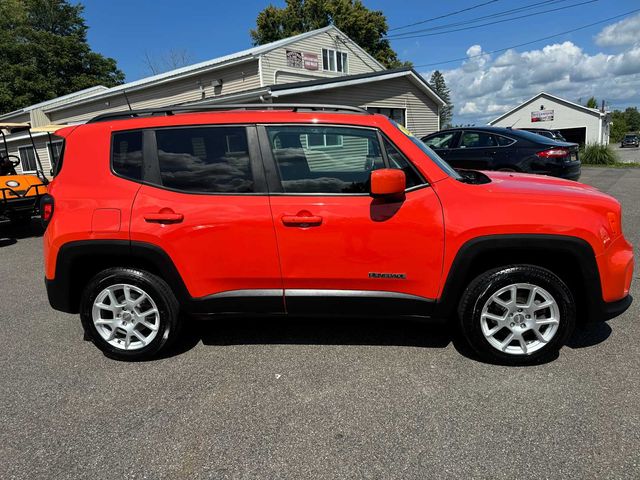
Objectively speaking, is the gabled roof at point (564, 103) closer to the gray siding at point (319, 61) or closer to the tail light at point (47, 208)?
the gray siding at point (319, 61)

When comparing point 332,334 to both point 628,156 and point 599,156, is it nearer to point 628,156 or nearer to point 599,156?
point 599,156

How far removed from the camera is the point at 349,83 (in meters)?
15.2

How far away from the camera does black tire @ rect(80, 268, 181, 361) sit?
316cm

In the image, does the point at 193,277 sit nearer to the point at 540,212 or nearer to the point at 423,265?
the point at 423,265

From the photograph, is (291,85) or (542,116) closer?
(291,85)

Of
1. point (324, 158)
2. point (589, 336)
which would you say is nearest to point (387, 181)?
point (324, 158)

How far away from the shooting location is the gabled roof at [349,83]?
511 inches

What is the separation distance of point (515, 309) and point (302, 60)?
735 inches

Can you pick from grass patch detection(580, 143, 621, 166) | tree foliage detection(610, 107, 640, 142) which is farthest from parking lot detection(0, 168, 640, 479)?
tree foliage detection(610, 107, 640, 142)

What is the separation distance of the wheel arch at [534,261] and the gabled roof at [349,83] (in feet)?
36.0

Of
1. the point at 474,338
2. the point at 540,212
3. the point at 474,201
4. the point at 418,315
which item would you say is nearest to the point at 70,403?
the point at 418,315

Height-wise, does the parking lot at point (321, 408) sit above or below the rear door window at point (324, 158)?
below

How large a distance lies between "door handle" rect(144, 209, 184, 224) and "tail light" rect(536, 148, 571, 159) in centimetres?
742

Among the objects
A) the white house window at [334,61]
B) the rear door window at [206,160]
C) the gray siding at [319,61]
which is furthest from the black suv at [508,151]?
the white house window at [334,61]
